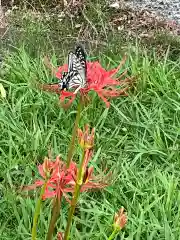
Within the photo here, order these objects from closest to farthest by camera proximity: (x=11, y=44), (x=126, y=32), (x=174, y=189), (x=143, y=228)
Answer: (x=143, y=228) < (x=174, y=189) < (x=11, y=44) < (x=126, y=32)

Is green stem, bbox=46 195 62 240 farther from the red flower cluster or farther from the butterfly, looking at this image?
the butterfly

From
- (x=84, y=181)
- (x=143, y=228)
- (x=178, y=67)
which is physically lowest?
(x=143, y=228)

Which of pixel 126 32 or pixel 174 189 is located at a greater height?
pixel 126 32

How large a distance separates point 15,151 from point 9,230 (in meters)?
0.56

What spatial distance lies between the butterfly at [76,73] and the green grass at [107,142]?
800mm

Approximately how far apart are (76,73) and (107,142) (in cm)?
136

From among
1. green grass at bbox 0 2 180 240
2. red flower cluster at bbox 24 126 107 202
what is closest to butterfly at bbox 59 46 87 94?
red flower cluster at bbox 24 126 107 202

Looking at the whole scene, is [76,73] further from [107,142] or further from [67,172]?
[107,142]

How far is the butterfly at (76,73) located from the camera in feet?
4.81

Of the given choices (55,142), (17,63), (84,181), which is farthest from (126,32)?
(84,181)

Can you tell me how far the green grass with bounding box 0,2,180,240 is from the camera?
7.46 ft

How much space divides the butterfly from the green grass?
0.80m

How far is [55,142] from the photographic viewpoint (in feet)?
8.96

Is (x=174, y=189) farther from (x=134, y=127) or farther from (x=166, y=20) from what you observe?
(x=166, y=20)
